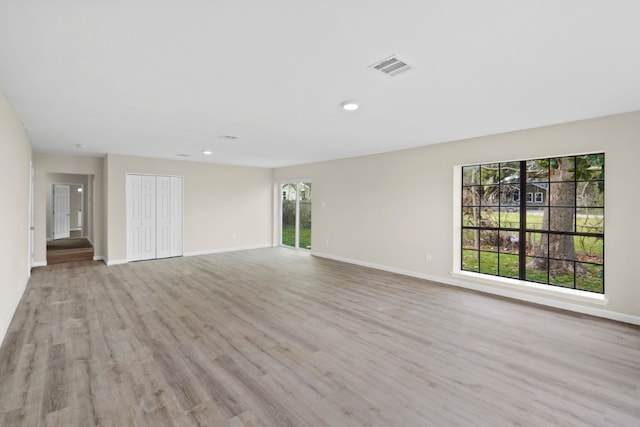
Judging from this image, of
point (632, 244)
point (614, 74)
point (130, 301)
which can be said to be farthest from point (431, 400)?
point (130, 301)

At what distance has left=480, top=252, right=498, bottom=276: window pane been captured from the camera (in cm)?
496

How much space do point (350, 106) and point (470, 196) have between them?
303 cm

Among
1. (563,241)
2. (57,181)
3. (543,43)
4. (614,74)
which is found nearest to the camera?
(543,43)

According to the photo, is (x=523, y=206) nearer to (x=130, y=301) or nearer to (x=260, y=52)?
(x=260, y=52)

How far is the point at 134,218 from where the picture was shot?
7.01 metres

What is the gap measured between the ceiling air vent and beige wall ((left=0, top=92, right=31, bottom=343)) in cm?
350

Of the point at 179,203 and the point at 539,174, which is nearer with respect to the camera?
the point at 539,174

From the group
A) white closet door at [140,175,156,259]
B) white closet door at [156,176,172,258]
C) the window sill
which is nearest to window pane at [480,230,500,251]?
the window sill

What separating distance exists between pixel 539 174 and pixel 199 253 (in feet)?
24.5

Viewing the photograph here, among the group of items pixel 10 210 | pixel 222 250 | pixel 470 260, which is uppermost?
pixel 10 210

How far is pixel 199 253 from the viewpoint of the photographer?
26.1 feet

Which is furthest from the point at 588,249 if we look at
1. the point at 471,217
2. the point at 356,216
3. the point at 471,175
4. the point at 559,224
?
the point at 356,216

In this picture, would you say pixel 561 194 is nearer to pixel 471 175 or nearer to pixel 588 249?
pixel 588 249

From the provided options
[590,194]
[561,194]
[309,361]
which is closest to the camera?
[309,361]
